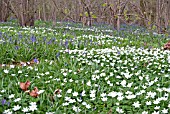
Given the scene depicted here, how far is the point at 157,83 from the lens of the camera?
399 cm

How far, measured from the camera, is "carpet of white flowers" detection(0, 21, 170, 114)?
3076mm

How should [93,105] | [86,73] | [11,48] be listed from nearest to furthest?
1. [93,105]
2. [86,73]
3. [11,48]

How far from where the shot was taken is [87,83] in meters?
3.73

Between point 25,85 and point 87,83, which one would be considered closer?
point 25,85

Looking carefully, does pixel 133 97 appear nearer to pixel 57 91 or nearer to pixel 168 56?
pixel 57 91

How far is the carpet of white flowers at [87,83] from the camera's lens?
308 centimetres

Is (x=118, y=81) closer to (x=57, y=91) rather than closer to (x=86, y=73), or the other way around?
(x=86, y=73)

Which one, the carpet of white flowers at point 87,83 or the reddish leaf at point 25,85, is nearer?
the carpet of white flowers at point 87,83

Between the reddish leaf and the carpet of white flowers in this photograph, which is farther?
the reddish leaf

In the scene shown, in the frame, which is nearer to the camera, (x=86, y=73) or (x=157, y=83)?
(x=157, y=83)

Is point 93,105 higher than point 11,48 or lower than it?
lower

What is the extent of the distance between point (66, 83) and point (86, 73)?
0.57m

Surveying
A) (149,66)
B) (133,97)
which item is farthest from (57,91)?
(149,66)

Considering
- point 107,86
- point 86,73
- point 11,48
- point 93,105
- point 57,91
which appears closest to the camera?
point 93,105
